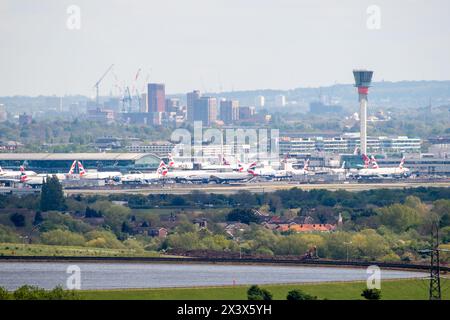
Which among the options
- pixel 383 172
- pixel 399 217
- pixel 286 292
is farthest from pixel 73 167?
pixel 286 292

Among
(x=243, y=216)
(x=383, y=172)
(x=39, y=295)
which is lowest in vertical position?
(x=383, y=172)

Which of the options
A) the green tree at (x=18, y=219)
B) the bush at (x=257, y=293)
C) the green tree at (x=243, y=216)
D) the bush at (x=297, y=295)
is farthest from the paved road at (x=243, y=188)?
the bush at (x=297, y=295)

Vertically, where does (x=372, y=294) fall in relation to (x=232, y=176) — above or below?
above

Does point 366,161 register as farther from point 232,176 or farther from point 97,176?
point 97,176

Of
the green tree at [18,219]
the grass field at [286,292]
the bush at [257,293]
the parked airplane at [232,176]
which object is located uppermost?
the bush at [257,293]

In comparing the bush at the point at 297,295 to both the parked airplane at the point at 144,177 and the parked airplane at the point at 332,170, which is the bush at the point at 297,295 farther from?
the parked airplane at the point at 332,170
